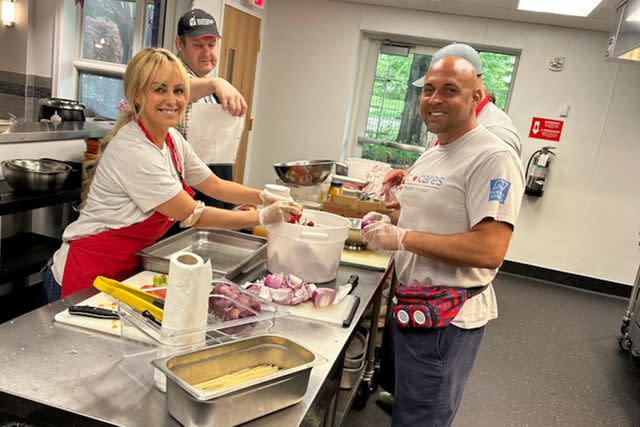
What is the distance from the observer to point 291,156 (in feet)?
18.6

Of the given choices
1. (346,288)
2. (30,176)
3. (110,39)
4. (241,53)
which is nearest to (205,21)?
(30,176)

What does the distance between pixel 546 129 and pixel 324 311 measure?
4.30 m

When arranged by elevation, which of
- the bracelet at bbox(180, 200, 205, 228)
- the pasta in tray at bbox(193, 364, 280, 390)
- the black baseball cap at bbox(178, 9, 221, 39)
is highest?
the black baseball cap at bbox(178, 9, 221, 39)

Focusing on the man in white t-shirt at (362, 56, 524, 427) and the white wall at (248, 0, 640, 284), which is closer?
the man in white t-shirt at (362, 56, 524, 427)

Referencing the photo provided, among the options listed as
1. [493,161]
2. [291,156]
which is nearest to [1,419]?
[493,161]

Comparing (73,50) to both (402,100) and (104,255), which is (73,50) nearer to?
(104,255)

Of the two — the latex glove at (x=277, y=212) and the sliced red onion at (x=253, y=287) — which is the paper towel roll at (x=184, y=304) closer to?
the sliced red onion at (x=253, y=287)

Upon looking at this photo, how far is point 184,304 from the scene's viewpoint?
1.11 meters

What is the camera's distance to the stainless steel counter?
277 cm

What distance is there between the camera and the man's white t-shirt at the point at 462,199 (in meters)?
1.53

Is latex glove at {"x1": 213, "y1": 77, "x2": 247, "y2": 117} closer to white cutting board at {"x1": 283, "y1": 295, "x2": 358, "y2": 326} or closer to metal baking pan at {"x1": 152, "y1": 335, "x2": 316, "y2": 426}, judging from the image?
white cutting board at {"x1": 283, "y1": 295, "x2": 358, "y2": 326}

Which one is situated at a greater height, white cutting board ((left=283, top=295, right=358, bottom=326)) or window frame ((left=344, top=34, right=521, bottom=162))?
window frame ((left=344, top=34, right=521, bottom=162))

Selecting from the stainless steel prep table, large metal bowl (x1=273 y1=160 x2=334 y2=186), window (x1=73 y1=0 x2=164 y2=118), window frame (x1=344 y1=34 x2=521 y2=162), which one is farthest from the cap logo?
window frame (x1=344 y1=34 x2=521 y2=162)

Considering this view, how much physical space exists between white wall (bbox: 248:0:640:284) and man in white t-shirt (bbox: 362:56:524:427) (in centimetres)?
381
